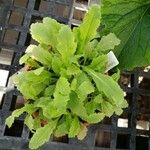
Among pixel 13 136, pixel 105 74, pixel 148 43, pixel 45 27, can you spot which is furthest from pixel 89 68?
pixel 13 136

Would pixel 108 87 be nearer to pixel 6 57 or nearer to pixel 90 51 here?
pixel 90 51

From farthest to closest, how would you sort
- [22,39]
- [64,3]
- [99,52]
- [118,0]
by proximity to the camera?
[64,3]
[22,39]
[118,0]
[99,52]

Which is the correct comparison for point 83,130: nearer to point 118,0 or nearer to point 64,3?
point 118,0

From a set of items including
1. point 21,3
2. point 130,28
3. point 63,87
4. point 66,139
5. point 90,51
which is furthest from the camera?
point 21,3

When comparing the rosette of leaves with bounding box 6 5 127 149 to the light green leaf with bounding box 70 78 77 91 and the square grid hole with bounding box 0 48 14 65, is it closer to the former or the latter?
the light green leaf with bounding box 70 78 77 91

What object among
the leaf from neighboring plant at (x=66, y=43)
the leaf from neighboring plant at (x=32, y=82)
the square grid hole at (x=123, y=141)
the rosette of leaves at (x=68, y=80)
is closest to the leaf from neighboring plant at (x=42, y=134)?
the rosette of leaves at (x=68, y=80)

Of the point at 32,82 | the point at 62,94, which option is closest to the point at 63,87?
the point at 62,94
